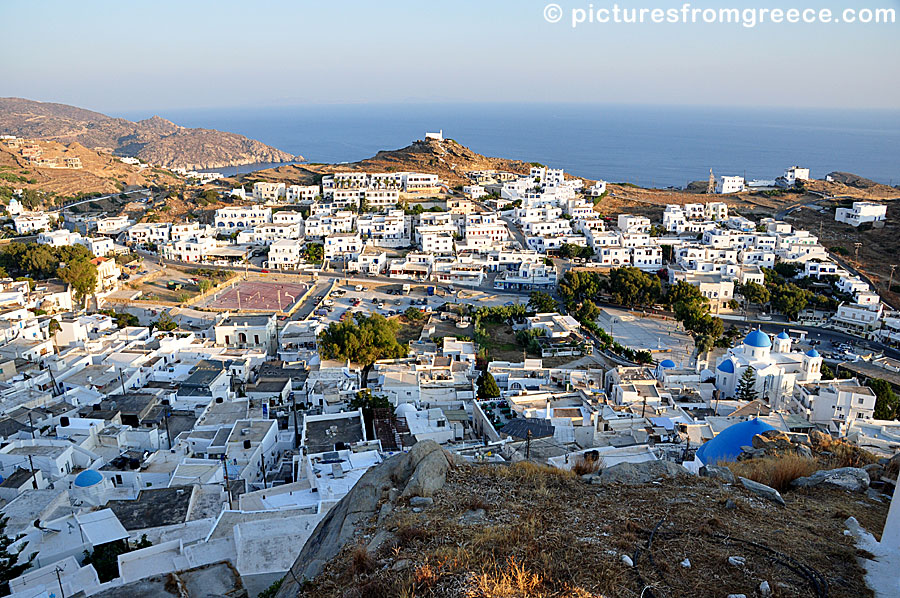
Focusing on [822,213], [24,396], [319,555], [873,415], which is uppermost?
[822,213]

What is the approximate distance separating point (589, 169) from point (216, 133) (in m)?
79.7

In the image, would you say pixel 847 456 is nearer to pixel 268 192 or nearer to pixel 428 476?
pixel 428 476

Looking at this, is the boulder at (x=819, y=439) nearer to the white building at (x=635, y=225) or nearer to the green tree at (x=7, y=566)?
the green tree at (x=7, y=566)

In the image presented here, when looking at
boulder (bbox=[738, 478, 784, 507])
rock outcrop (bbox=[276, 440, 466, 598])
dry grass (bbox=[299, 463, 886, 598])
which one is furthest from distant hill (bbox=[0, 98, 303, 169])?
boulder (bbox=[738, 478, 784, 507])

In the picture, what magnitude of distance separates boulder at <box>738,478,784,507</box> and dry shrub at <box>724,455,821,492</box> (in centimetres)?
61

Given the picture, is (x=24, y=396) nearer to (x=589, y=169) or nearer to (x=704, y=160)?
(x=589, y=169)

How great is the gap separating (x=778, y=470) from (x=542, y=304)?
74.9 ft

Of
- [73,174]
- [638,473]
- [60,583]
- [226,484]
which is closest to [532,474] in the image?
[638,473]

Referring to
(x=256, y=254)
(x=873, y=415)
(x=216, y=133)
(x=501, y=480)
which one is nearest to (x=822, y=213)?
(x=873, y=415)

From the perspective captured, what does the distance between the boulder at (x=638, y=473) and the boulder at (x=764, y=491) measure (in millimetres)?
802

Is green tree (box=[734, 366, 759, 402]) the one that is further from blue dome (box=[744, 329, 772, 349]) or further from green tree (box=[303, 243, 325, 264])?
green tree (box=[303, 243, 325, 264])

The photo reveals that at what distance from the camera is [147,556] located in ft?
33.2

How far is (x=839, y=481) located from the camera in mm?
8000

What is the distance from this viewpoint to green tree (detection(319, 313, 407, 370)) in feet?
72.0
